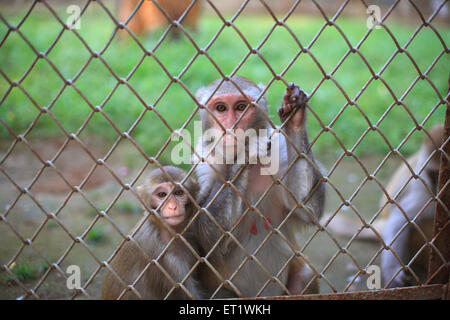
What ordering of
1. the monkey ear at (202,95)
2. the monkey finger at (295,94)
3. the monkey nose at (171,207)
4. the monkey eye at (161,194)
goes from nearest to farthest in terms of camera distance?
the monkey finger at (295,94) < the monkey nose at (171,207) < the monkey eye at (161,194) < the monkey ear at (202,95)

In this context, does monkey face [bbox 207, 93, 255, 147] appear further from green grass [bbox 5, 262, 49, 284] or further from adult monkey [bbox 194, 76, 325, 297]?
green grass [bbox 5, 262, 49, 284]

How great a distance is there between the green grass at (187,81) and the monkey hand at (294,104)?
2.63 metres

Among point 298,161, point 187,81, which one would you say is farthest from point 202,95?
point 187,81

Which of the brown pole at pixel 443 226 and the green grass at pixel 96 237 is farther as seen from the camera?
the green grass at pixel 96 237

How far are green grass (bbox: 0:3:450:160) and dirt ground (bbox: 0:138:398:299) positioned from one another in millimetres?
501

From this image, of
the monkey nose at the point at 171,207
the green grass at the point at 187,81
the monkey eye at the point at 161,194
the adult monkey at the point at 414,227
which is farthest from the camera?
the green grass at the point at 187,81

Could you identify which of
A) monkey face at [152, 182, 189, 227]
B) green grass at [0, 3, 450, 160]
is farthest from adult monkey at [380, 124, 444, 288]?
monkey face at [152, 182, 189, 227]

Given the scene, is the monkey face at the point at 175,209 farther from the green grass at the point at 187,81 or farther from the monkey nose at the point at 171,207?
the green grass at the point at 187,81

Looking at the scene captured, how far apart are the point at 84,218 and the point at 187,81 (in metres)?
4.16

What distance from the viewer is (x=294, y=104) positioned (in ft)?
8.90

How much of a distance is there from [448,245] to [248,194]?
1282mm

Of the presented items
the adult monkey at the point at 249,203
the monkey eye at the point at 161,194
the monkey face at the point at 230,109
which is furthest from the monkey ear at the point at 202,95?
the monkey eye at the point at 161,194

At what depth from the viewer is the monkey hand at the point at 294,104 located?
269cm
